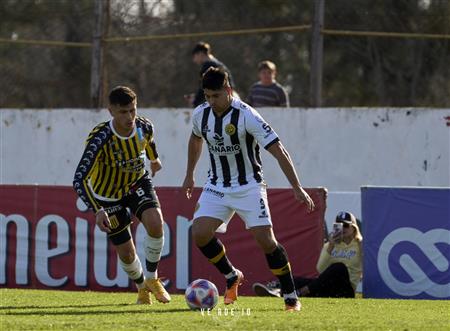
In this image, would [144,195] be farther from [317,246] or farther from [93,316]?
[317,246]

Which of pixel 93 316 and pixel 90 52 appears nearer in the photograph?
pixel 93 316

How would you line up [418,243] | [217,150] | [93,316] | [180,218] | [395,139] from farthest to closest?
[395,139], [180,218], [418,243], [217,150], [93,316]

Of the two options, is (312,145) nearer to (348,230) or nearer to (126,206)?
(348,230)

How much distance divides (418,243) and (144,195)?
3859mm

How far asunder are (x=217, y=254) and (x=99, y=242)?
4.43 meters

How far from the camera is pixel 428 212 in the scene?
12.7 meters

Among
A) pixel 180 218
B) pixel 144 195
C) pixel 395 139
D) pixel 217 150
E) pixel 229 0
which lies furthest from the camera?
pixel 229 0

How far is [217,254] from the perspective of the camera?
982cm

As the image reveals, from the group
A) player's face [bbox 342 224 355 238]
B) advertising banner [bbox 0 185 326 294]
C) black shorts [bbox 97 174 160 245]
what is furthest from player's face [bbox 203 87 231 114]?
advertising banner [bbox 0 185 326 294]

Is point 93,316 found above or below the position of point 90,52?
below

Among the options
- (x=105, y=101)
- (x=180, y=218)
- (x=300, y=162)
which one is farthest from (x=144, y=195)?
(x=105, y=101)

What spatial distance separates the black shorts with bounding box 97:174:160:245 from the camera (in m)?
10.1

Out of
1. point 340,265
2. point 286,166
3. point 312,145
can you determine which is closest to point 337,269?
point 340,265

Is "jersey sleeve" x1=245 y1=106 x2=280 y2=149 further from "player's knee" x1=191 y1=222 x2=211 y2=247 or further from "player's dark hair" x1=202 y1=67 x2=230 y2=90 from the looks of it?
"player's knee" x1=191 y1=222 x2=211 y2=247
